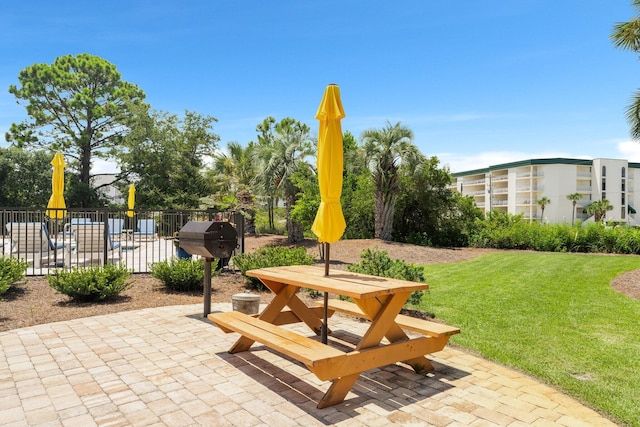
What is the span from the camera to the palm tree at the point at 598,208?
61.7m

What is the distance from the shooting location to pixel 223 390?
363 cm

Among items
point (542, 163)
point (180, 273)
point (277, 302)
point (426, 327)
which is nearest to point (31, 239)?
point (180, 273)

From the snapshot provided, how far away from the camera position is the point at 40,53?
1169 inches

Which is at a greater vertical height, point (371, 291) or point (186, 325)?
point (371, 291)

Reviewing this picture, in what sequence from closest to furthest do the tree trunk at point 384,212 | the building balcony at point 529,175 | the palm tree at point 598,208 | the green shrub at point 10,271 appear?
the green shrub at point 10,271 → the tree trunk at point 384,212 → the palm tree at point 598,208 → the building balcony at point 529,175

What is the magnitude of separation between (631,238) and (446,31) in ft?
44.9

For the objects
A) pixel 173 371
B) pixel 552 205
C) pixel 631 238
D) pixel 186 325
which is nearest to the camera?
pixel 173 371

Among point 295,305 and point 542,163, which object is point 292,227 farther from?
point 542,163

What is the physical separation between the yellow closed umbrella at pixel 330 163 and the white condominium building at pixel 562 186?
5887cm

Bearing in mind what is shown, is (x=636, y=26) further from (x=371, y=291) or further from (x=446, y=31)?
(x=371, y=291)

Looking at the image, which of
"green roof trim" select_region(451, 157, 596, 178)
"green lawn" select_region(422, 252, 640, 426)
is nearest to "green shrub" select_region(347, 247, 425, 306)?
"green lawn" select_region(422, 252, 640, 426)

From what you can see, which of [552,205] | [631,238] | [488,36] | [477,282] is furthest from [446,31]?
[552,205]

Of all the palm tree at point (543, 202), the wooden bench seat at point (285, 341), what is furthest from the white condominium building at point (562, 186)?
the wooden bench seat at point (285, 341)

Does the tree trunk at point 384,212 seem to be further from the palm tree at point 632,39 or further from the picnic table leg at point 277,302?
the picnic table leg at point 277,302
